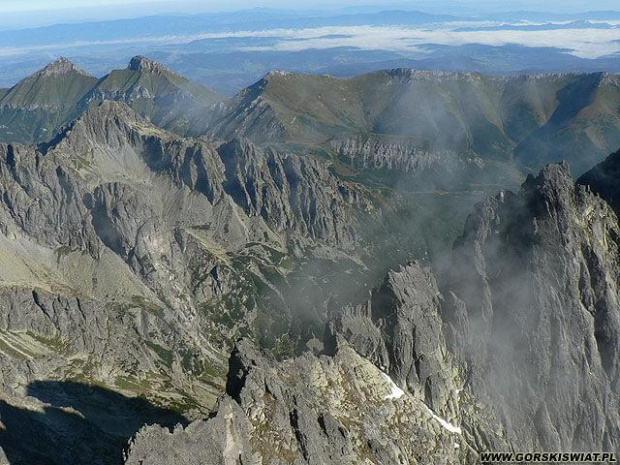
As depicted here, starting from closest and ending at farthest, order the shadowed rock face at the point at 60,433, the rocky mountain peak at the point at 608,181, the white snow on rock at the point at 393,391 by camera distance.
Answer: the shadowed rock face at the point at 60,433 < the white snow on rock at the point at 393,391 < the rocky mountain peak at the point at 608,181

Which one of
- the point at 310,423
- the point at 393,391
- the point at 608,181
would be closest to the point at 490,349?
the point at 393,391

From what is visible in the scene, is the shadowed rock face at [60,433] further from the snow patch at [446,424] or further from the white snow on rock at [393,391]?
the snow patch at [446,424]

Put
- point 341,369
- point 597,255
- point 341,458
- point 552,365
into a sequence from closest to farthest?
1. point 341,458
2. point 341,369
3. point 552,365
4. point 597,255

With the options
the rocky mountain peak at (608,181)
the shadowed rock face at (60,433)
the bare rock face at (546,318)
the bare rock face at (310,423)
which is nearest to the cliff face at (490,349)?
the bare rock face at (546,318)

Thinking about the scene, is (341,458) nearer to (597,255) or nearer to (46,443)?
(46,443)

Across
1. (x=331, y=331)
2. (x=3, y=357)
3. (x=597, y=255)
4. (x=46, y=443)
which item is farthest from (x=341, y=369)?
(x=3, y=357)

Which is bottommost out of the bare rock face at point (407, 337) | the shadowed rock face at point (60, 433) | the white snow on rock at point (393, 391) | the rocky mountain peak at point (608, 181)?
the shadowed rock face at point (60, 433)

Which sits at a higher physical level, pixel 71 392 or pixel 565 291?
Answer: pixel 565 291

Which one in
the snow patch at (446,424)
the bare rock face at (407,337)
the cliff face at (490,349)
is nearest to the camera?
the cliff face at (490,349)
